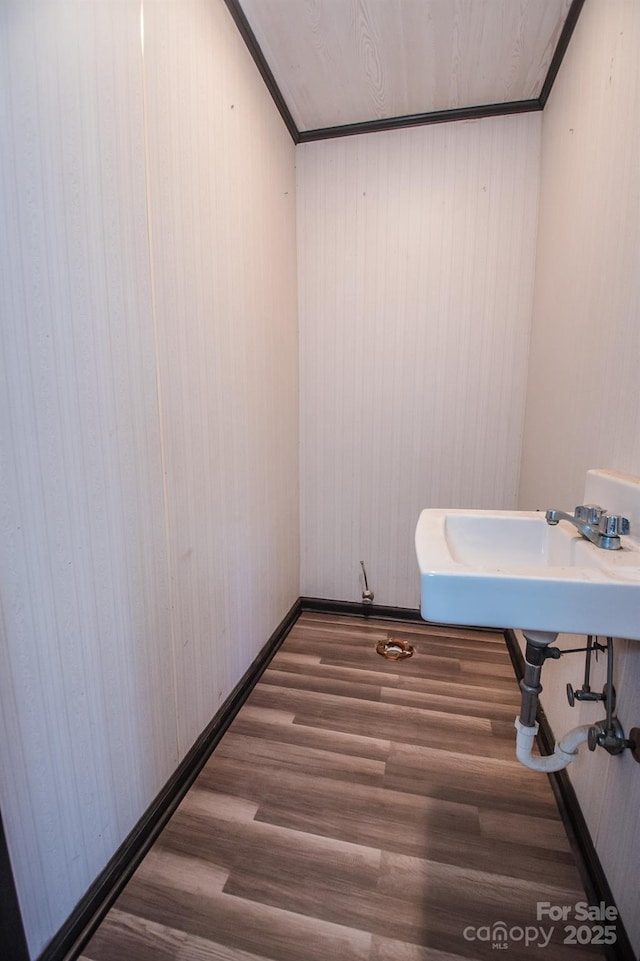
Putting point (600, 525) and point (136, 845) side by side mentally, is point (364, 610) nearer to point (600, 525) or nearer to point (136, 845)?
point (136, 845)

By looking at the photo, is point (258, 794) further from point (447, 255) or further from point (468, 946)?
point (447, 255)

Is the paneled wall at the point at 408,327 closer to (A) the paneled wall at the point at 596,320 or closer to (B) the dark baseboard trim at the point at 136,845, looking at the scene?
(A) the paneled wall at the point at 596,320

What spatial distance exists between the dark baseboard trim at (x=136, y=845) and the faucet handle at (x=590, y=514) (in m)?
1.36

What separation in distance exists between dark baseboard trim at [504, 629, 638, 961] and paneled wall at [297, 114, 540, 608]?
1100mm

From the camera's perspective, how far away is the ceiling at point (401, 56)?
58.9 inches

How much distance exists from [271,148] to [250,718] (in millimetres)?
2419

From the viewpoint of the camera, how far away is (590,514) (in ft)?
3.21

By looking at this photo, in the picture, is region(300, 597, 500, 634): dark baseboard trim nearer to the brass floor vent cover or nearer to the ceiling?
the brass floor vent cover

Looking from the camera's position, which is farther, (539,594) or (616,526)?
(616,526)

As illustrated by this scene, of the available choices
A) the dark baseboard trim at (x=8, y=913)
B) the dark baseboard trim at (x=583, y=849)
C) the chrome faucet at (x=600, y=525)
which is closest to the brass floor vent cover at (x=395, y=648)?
the dark baseboard trim at (x=583, y=849)

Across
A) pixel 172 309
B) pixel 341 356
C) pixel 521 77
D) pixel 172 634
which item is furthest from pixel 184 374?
pixel 521 77

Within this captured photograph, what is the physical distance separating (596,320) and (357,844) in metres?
1.62

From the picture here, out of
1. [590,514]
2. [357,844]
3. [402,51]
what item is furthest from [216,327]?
[357,844]

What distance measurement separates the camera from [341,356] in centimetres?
228
